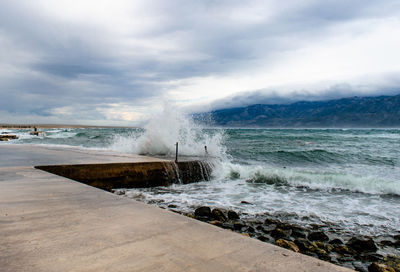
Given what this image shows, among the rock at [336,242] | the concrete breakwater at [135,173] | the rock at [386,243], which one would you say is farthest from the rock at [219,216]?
the concrete breakwater at [135,173]

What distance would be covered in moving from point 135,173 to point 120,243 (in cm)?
554

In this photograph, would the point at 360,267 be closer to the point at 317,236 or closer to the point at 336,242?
the point at 336,242

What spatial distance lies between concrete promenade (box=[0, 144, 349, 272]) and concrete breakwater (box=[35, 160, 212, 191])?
3.38 m

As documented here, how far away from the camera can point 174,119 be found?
41.4 ft

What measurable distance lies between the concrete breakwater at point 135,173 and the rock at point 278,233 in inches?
154

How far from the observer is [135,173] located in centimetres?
727

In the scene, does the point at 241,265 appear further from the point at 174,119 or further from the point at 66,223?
the point at 174,119

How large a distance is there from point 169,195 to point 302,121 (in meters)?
184

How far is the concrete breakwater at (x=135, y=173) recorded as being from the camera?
6.29 metres

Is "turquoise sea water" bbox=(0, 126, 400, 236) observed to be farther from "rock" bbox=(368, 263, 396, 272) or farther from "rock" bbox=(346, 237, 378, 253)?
"rock" bbox=(368, 263, 396, 272)

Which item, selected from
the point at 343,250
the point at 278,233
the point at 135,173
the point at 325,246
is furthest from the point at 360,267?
the point at 135,173

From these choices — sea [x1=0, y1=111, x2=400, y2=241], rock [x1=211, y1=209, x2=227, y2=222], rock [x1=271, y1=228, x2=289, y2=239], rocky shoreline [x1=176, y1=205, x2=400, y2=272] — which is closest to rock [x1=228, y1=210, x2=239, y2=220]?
rocky shoreline [x1=176, y1=205, x2=400, y2=272]

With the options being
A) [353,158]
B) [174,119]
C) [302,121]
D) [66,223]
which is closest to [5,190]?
[66,223]

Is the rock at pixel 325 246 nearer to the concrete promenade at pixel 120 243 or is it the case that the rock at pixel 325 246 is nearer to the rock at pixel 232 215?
the rock at pixel 232 215
